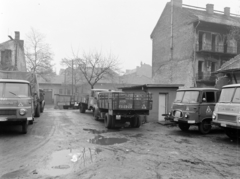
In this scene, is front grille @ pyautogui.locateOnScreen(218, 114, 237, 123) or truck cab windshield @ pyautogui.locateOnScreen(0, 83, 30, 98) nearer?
front grille @ pyautogui.locateOnScreen(218, 114, 237, 123)

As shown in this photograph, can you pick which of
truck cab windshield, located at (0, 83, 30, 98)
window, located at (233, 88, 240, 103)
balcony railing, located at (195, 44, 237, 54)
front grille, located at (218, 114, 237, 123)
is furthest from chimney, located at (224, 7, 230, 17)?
truck cab windshield, located at (0, 83, 30, 98)

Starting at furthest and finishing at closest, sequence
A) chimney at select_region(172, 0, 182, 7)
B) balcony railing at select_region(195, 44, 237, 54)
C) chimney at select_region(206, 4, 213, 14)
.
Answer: chimney at select_region(206, 4, 213, 14)
chimney at select_region(172, 0, 182, 7)
balcony railing at select_region(195, 44, 237, 54)

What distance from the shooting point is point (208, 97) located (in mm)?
11234

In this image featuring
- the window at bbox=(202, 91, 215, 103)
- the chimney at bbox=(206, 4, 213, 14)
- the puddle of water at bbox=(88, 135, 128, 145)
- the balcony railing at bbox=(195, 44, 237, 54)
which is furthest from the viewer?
the chimney at bbox=(206, 4, 213, 14)

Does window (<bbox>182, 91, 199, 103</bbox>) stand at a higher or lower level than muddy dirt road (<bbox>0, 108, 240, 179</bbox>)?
higher

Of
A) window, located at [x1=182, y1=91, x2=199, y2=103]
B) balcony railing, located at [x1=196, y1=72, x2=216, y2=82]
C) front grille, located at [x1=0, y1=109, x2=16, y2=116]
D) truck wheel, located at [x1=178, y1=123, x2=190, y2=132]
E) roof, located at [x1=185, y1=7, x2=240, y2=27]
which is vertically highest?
roof, located at [x1=185, y1=7, x2=240, y2=27]

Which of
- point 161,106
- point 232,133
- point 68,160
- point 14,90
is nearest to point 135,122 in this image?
point 161,106

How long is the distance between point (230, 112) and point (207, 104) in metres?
2.37

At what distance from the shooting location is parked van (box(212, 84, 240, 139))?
8381 mm

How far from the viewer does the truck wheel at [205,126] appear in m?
10.9

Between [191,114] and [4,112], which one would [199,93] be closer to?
[191,114]

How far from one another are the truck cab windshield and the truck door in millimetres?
8047

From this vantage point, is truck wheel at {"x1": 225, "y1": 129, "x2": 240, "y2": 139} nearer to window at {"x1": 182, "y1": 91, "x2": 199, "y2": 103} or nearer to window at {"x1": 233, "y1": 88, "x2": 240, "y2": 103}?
window at {"x1": 233, "y1": 88, "x2": 240, "y2": 103}

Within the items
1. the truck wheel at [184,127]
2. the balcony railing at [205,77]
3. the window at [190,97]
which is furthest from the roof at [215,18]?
the truck wheel at [184,127]
